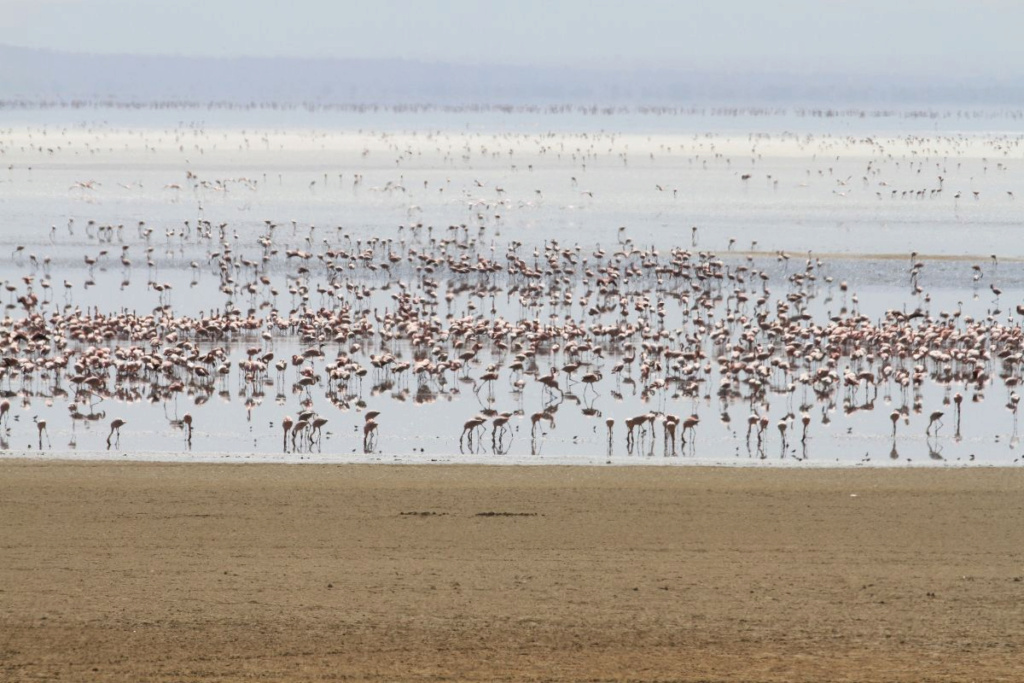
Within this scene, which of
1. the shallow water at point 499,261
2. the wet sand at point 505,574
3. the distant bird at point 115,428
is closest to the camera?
the wet sand at point 505,574

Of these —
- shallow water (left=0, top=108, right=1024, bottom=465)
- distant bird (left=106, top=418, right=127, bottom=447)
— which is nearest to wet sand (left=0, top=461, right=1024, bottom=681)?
distant bird (left=106, top=418, right=127, bottom=447)

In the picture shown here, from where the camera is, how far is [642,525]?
1287 cm

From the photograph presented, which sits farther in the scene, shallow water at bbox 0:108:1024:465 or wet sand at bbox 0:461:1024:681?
shallow water at bbox 0:108:1024:465

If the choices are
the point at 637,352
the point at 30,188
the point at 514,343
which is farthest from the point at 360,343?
the point at 30,188

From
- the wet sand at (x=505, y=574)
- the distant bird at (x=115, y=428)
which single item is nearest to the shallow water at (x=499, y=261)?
the distant bird at (x=115, y=428)

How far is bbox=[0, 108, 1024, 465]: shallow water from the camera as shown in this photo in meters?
17.0

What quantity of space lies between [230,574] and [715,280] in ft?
64.9

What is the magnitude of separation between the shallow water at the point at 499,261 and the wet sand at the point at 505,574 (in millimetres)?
1591

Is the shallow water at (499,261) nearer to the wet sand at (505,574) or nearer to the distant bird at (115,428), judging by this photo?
the distant bird at (115,428)

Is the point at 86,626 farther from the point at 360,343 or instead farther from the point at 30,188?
the point at 30,188

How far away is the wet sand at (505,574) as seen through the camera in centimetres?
1015

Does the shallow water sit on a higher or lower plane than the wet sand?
higher

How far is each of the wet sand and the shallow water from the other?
1.59m

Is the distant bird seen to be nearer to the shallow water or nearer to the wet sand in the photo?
the shallow water
